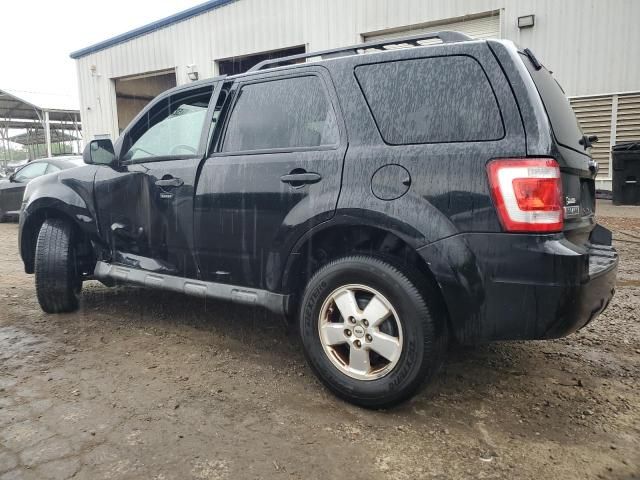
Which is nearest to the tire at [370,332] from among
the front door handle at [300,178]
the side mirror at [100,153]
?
the front door handle at [300,178]

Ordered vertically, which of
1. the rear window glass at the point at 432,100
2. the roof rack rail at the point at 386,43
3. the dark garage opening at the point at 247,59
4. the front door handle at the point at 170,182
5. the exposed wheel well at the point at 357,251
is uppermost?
the dark garage opening at the point at 247,59

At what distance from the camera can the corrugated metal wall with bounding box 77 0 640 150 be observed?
10109 mm

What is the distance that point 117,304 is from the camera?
4.53 m

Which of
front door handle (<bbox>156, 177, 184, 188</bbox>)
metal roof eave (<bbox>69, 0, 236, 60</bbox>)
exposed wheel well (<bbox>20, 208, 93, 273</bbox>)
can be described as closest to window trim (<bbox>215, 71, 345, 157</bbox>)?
front door handle (<bbox>156, 177, 184, 188</bbox>)

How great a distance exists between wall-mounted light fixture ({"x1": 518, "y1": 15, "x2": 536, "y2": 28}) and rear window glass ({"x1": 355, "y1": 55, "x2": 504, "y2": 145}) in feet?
31.0

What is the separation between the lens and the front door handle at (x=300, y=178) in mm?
2689

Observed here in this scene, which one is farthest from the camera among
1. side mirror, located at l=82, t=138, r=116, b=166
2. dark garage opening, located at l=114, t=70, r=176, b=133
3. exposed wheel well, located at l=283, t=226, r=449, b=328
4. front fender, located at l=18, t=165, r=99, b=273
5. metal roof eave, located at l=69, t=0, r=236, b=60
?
dark garage opening, located at l=114, t=70, r=176, b=133

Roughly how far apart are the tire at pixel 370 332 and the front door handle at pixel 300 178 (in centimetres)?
47

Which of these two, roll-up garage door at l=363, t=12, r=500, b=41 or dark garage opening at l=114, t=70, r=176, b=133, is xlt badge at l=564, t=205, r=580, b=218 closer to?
roll-up garage door at l=363, t=12, r=500, b=41

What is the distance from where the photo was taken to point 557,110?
248 cm

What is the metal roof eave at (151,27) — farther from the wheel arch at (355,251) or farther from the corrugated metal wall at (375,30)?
the wheel arch at (355,251)

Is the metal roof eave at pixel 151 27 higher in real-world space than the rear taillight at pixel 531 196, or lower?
higher

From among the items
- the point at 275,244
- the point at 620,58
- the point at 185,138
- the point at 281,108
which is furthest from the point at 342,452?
the point at 620,58

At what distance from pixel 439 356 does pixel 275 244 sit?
3.61 ft
